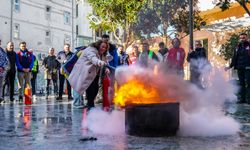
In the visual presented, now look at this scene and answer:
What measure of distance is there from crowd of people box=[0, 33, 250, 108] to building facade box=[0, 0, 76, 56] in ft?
61.3

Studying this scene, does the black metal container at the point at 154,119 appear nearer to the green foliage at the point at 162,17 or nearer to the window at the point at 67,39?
the green foliage at the point at 162,17

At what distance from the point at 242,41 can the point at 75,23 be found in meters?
34.7

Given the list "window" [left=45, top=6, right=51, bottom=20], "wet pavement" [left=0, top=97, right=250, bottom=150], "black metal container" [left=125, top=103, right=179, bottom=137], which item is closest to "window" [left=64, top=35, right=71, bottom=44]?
"window" [left=45, top=6, right=51, bottom=20]

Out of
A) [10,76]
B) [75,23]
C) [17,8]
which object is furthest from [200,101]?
[75,23]

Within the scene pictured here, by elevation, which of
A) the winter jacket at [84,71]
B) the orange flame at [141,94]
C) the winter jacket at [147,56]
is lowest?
the orange flame at [141,94]

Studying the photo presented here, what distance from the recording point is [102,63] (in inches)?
310

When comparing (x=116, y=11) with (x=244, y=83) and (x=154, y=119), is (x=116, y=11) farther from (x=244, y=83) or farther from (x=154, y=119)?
(x=154, y=119)

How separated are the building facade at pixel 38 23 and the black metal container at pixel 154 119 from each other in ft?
99.0

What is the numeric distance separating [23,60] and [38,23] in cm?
2568

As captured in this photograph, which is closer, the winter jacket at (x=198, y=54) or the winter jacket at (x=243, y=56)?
the winter jacket at (x=243, y=56)

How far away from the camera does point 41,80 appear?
3372cm

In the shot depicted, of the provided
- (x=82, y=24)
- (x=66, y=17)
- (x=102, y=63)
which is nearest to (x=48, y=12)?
(x=66, y=17)

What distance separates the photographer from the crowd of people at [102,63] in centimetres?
854

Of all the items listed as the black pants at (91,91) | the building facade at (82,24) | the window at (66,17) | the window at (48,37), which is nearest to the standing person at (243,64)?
the black pants at (91,91)
